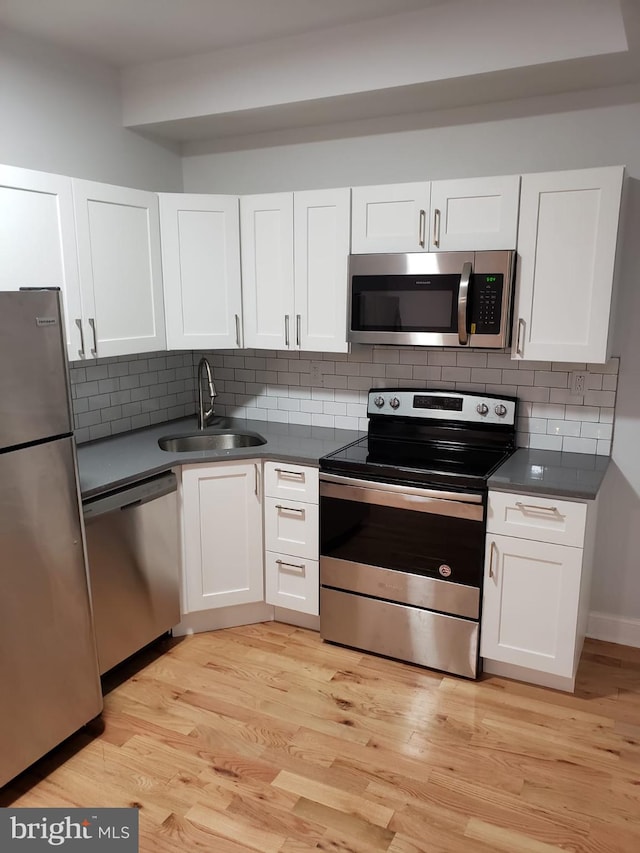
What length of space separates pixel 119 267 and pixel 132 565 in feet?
4.39

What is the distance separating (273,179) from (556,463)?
6.80 ft

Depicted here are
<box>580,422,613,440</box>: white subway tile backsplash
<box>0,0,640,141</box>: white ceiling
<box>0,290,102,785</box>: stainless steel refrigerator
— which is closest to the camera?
<box>0,290,102,785</box>: stainless steel refrigerator

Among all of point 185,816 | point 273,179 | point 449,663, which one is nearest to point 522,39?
point 273,179

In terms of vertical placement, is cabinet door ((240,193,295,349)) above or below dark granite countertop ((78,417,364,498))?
above

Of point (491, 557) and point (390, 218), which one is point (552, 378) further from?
point (390, 218)

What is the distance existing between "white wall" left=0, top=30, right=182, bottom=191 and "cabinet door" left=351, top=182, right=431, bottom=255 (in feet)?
4.15

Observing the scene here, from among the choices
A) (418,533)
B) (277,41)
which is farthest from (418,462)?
(277,41)

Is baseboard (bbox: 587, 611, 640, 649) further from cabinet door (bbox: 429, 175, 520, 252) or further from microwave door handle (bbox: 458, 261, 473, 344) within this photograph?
cabinet door (bbox: 429, 175, 520, 252)

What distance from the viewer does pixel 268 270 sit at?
3160 mm

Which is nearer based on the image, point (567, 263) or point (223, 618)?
point (567, 263)

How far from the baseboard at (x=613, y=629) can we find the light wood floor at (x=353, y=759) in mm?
69

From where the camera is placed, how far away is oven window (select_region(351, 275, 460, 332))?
2.76m

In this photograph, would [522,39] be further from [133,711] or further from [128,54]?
[133,711]

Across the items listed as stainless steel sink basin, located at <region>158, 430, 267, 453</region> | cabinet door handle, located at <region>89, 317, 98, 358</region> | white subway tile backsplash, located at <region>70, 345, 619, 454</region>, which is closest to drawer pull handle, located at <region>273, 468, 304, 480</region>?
stainless steel sink basin, located at <region>158, 430, 267, 453</region>
